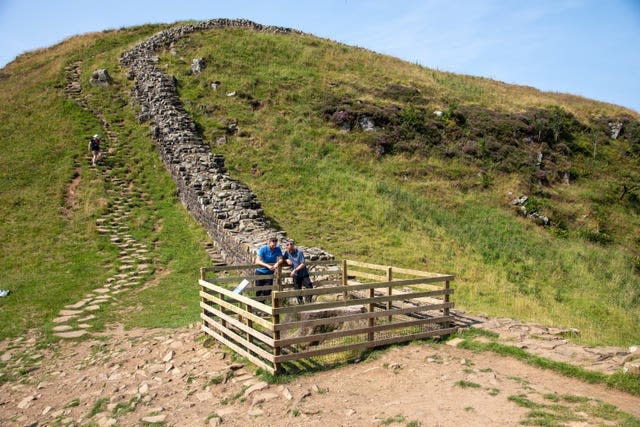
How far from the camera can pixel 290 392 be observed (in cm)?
796

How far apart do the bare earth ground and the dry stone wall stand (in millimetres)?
5969

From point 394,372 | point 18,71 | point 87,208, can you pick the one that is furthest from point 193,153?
point 18,71

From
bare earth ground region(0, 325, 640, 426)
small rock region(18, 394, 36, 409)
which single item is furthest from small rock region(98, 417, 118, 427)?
small rock region(18, 394, 36, 409)

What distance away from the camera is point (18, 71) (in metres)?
A: 41.2

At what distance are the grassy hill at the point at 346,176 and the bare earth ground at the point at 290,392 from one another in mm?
2556

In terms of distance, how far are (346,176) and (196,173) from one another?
27.8 ft

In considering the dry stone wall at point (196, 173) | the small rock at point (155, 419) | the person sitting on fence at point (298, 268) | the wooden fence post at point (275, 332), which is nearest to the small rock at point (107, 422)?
the small rock at point (155, 419)

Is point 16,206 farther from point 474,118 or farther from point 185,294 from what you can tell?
Result: point 474,118

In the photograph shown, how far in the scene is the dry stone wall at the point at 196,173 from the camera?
17.6 metres

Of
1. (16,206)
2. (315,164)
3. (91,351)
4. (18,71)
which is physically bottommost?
(91,351)

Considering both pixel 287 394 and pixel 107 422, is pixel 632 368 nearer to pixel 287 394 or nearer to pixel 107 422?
pixel 287 394

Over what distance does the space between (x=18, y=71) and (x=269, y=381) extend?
145ft

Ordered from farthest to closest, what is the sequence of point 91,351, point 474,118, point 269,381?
point 474,118, point 91,351, point 269,381

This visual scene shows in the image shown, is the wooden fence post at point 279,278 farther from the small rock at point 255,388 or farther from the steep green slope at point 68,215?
the steep green slope at point 68,215
